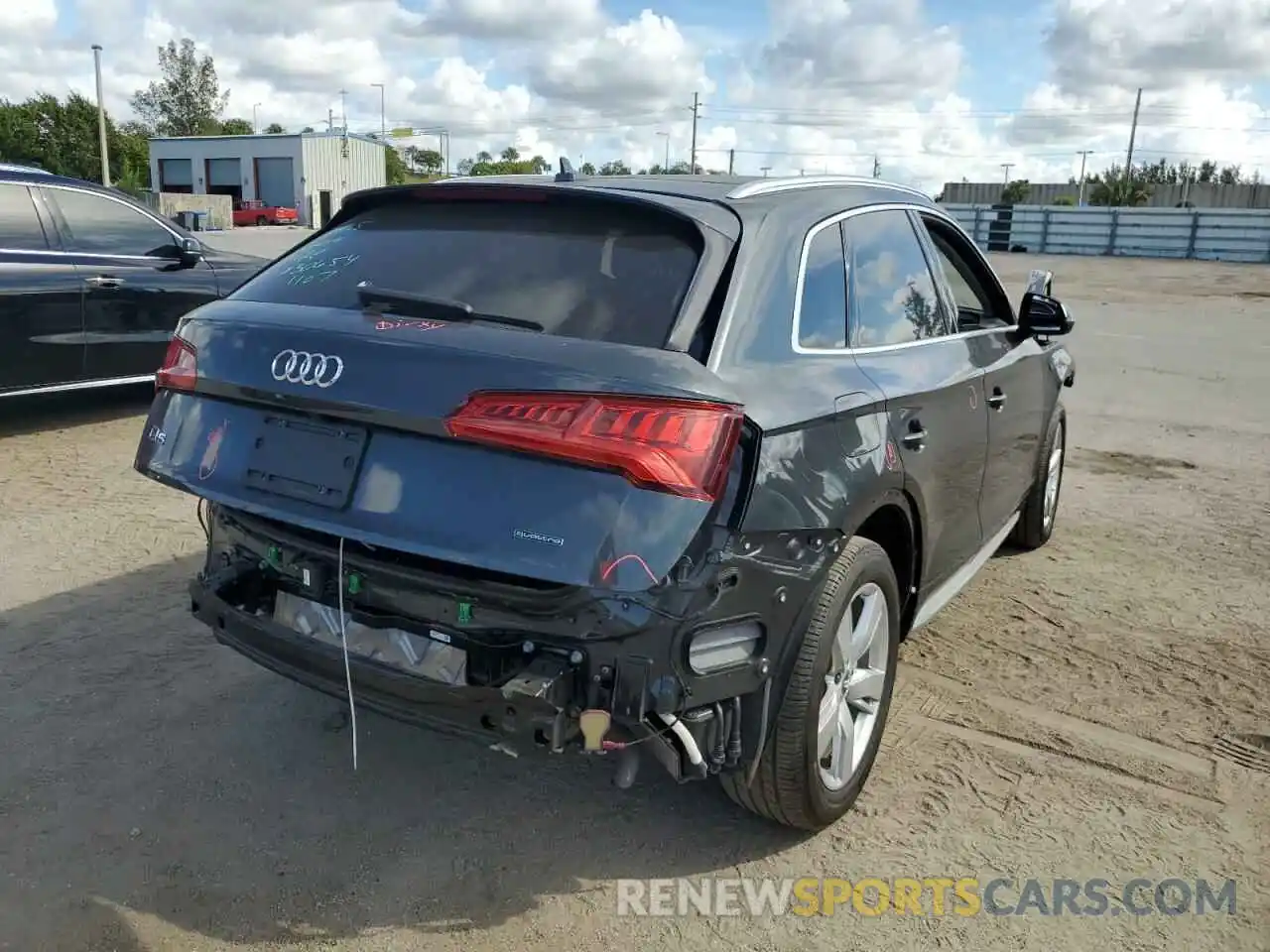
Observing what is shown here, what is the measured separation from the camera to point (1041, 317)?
4.58 meters

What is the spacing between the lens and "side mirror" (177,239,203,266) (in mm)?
7914

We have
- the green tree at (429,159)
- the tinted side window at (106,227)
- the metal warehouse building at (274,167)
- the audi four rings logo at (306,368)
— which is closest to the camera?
the audi four rings logo at (306,368)

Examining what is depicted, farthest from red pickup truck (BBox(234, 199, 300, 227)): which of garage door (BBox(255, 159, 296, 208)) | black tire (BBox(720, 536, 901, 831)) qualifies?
black tire (BBox(720, 536, 901, 831))

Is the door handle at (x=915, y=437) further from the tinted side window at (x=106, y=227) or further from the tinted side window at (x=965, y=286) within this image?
the tinted side window at (x=106, y=227)

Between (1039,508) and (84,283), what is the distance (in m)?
6.20

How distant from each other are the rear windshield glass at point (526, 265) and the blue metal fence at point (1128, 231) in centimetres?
4385

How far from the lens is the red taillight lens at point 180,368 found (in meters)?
2.91

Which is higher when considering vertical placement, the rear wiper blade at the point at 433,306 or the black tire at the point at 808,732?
the rear wiper blade at the point at 433,306

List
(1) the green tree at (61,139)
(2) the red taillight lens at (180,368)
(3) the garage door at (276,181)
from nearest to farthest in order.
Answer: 1. (2) the red taillight lens at (180,368)
2. (3) the garage door at (276,181)
3. (1) the green tree at (61,139)

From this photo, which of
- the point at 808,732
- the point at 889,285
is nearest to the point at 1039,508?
the point at 889,285

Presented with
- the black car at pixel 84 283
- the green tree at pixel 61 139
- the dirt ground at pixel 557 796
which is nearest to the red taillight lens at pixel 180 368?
the dirt ground at pixel 557 796

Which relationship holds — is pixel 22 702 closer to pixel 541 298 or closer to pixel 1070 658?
pixel 541 298

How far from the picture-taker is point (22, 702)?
3.61 m

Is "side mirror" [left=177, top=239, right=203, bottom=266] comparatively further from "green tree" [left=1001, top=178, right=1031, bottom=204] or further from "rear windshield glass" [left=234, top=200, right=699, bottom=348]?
"green tree" [left=1001, top=178, right=1031, bottom=204]
